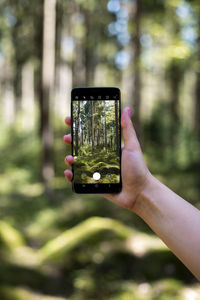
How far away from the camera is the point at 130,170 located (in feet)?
7.28

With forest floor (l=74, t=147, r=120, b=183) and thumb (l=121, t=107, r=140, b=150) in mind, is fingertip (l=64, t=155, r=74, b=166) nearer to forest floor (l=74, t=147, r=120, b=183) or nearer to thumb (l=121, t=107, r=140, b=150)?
forest floor (l=74, t=147, r=120, b=183)

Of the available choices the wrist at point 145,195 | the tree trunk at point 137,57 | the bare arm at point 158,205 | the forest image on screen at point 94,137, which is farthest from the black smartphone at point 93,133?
the tree trunk at point 137,57

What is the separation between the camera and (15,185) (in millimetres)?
14680

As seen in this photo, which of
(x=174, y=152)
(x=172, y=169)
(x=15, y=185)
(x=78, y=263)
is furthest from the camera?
(x=174, y=152)

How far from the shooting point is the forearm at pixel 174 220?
1.90 meters

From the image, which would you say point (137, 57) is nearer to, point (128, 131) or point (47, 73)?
point (47, 73)

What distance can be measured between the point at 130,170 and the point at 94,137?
1.31 feet

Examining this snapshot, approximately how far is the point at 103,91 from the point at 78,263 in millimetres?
4971

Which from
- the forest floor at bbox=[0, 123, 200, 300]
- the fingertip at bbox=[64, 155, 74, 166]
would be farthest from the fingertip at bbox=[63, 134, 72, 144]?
the forest floor at bbox=[0, 123, 200, 300]

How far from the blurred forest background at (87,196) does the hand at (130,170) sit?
3.68m

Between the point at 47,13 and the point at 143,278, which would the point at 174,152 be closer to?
the point at 47,13

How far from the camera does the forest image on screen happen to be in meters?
2.44

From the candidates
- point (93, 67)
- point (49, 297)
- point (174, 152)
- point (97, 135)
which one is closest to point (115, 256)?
point (49, 297)

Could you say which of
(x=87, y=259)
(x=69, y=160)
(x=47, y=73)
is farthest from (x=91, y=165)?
(x=47, y=73)
